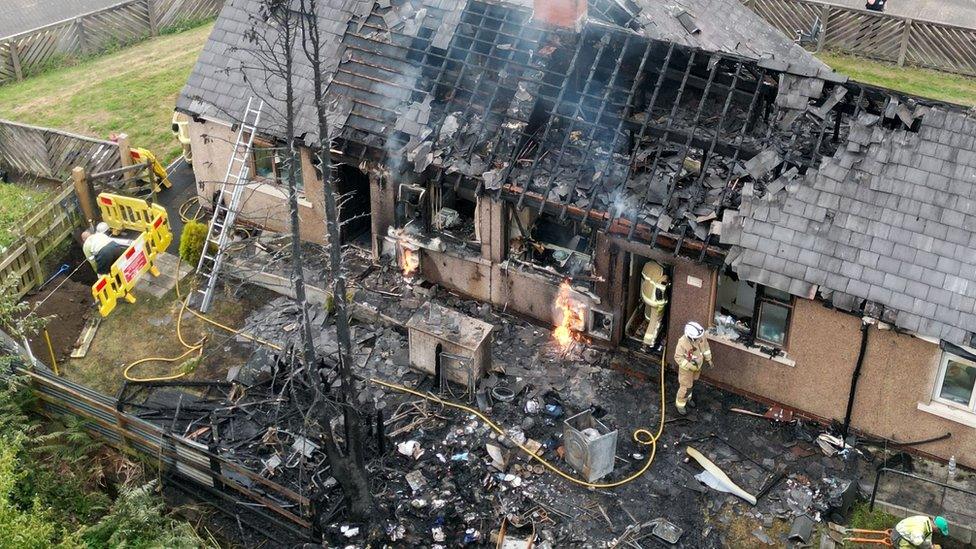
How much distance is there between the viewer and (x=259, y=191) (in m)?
20.5

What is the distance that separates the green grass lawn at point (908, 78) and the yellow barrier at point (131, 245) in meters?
18.5

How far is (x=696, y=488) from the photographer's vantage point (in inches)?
597

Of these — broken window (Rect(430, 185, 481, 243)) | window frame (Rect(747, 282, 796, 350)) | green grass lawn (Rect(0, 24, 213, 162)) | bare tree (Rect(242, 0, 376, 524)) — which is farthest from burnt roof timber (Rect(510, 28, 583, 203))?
green grass lawn (Rect(0, 24, 213, 162))

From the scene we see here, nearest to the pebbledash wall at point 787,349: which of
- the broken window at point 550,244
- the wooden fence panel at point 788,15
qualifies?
the broken window at point 550,244

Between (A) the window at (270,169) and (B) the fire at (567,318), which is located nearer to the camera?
(B) the fire at (567,318)

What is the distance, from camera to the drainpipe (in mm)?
14711

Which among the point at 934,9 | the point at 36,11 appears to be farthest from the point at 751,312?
the point at 36,11

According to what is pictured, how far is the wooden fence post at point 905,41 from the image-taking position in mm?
26625

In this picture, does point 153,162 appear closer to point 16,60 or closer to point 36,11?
point 16,60

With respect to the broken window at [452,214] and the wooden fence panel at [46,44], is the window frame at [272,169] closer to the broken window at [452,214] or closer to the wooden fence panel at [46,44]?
the broken window at [452,214]

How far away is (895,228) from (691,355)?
3.78m

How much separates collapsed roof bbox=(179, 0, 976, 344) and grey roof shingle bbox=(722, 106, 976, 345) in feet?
0.07

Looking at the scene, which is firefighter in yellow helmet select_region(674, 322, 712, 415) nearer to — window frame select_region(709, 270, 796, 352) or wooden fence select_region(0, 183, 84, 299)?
window frame select_region(709, 270, 796, 352)

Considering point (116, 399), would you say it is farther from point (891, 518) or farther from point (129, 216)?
point (891, 518)
